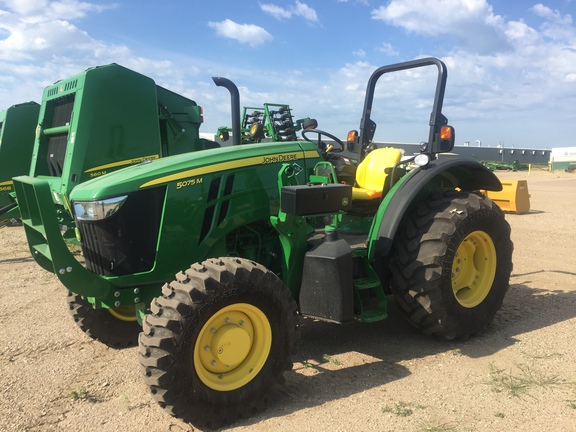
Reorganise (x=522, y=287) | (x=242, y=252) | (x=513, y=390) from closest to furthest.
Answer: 1. (x=513, y=390)
2. (x=242, y=252)
3. (x=522, y=287)

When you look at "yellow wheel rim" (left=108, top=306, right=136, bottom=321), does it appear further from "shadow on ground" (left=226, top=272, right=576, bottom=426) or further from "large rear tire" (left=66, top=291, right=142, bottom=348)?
"shadow on ground" (left=226, top=272, right=576, bottom=426)

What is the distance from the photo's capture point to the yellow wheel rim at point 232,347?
2.98 meters

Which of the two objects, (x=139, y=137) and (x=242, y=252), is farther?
(x=139, y=137)

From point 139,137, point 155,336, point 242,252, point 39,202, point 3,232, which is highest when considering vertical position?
point 139,137

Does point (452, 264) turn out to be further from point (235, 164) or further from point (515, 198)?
point (515, 198)

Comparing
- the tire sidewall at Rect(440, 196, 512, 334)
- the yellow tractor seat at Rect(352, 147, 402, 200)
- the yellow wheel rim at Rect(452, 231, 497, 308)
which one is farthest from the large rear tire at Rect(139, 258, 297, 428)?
the yellow wheel rim at Rect(452, 231, 497, 308)

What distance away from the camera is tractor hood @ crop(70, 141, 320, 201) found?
3.21 metres

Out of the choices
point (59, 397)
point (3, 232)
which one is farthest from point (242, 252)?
point (3, 232)

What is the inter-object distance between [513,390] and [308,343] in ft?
5.16

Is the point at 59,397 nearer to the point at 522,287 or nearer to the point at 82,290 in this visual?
the point at 82,290

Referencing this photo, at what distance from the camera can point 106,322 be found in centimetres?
421

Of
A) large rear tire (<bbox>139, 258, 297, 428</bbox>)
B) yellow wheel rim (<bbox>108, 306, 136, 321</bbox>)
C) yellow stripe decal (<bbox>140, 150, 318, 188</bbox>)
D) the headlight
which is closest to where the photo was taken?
large rear tire (<bbox>139, 258, 297, 428</bbox>)

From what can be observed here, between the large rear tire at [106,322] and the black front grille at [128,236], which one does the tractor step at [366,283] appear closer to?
the black front grille at [128,236]

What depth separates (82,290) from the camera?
307 centimetres
